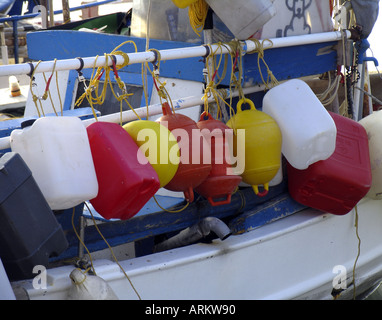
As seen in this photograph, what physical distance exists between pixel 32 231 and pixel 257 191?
146cm

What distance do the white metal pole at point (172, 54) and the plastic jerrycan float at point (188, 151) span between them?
0.29 metres

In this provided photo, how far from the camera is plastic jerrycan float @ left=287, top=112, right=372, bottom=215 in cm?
375

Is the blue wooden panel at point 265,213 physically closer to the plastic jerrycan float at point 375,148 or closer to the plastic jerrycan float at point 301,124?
the plastic jerrycan float at point 301,124

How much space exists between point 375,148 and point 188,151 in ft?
5.11

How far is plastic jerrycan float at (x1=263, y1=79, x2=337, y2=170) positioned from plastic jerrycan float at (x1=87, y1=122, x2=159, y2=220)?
92 centimetres

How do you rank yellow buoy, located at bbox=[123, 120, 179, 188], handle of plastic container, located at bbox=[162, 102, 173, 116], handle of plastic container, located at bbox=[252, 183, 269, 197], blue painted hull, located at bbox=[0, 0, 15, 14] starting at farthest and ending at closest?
1. blue painted hull, located at bbox=[0, 0, 15, 14]
2. handle of plastic container, located at bbox=[252, 183, 269, 197]
3. handle of plastic container, located at bbox=[162, 102, 173, 116]
4. yellow buoy, located at bbox=[123, 120, 179, 188]

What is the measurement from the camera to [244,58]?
A: 383 centimetres

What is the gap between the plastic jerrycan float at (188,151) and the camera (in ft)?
10.5

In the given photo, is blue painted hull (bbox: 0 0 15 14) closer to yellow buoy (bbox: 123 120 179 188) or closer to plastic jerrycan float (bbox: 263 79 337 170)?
plastic jerrycan float (bbox: 263 79 337 170)

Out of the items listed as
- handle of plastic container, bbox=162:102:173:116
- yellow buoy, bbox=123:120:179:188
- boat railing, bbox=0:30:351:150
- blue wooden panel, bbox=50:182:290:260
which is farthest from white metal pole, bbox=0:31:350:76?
blue wooden panel, bbox=50:182:290:260

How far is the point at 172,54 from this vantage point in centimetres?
334

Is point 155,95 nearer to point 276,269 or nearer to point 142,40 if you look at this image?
point 142,40

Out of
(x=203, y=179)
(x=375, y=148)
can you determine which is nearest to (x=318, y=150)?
(x=203, y=179)

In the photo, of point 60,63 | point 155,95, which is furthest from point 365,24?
point 60,63
